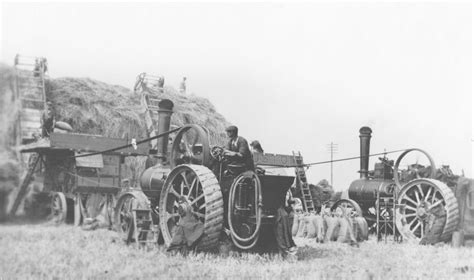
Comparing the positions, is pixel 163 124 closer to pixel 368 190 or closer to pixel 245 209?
pixel 245 209

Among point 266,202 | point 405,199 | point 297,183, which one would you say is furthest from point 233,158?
point 297,183

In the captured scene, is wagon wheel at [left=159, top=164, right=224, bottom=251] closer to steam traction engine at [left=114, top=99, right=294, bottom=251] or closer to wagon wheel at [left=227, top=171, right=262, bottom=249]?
steam traction engine at [left=114, top=99, right=294, bottom=251]

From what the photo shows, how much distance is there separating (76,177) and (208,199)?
6600 millimetres

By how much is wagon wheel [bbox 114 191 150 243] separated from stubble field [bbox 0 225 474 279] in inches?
10.0

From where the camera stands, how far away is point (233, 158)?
7.05m

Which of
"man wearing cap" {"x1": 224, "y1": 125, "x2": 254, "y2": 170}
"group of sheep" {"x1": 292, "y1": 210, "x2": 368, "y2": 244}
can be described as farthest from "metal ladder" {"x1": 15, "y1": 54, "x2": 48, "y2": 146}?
"group of sheep" {"x1": 292, "y1": 210, "x2": 368, "y2": 244}

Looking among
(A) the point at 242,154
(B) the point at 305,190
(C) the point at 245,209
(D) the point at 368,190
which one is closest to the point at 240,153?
(A) the point at 242,154

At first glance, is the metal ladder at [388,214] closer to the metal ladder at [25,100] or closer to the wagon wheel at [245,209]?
the wagon wheel at [245,209]

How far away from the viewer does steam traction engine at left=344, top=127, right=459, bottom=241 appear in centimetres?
1005

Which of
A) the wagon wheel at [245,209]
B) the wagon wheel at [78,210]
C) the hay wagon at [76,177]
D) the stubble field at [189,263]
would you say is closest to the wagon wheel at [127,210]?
the stubble field at [189,263]

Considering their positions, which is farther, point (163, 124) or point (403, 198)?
point (403, 198)

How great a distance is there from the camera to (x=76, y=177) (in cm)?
1210

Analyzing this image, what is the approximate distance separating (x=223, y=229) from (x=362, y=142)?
7.11 m

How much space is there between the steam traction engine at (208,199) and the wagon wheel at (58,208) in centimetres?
394
